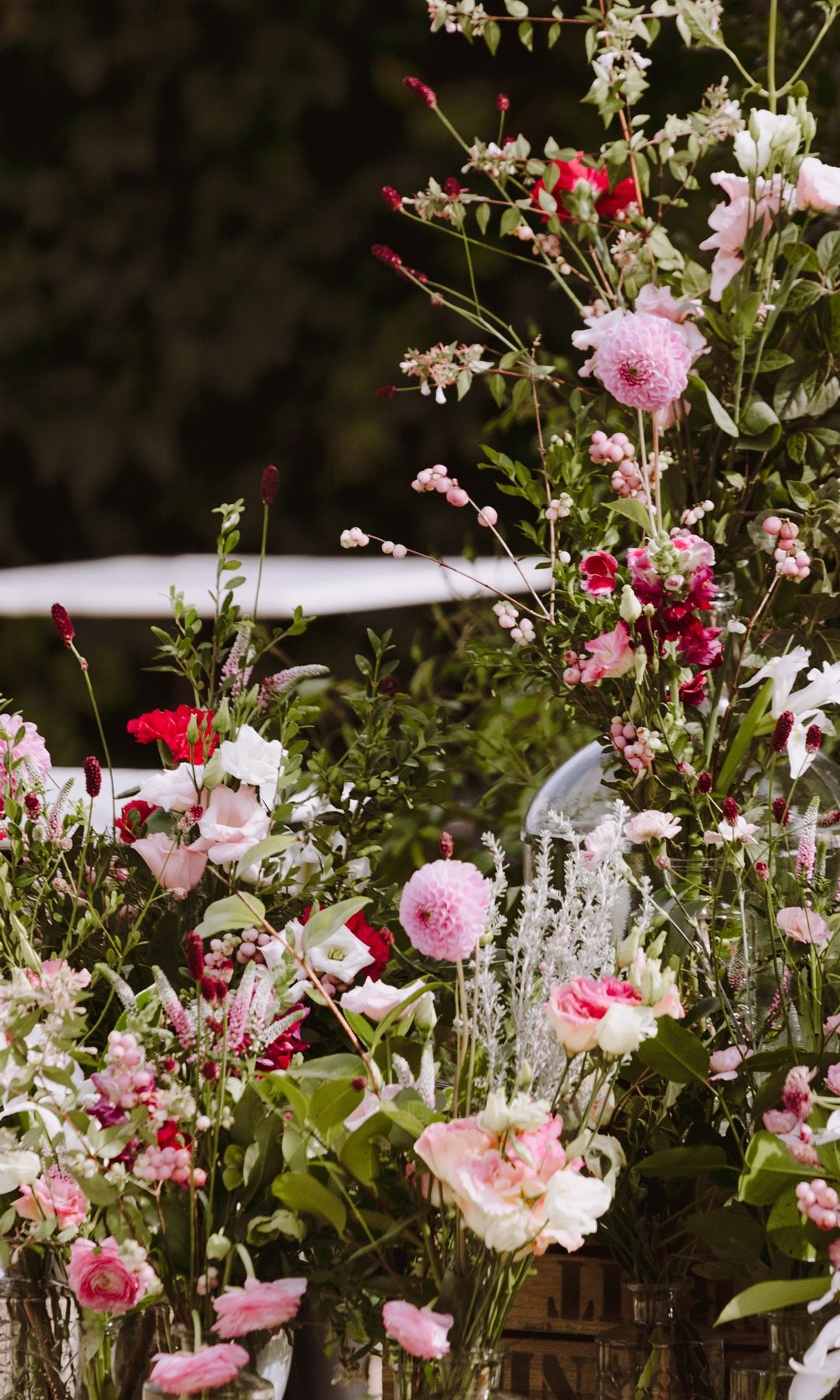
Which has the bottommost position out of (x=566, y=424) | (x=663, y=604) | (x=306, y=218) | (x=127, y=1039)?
(x=127, y=1039)

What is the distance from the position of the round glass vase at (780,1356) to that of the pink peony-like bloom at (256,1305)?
0.68 feet

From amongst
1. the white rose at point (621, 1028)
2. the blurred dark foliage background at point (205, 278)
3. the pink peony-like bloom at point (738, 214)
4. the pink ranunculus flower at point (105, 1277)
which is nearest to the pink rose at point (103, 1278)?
the pink ranunculus flower at point (105, 1277)

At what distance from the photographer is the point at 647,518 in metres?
0.84

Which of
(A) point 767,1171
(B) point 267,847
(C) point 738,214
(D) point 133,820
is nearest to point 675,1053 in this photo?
(A) point 767,1171

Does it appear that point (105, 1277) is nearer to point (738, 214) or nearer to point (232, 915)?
point (232, 915)

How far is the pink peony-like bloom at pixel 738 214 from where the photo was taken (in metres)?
0.89

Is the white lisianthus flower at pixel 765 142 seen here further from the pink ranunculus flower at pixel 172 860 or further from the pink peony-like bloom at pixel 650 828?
the pink ranunculus flower at pixel 172 860

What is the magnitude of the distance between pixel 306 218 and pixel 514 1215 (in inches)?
97.3

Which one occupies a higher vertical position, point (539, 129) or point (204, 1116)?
point (539, 129)

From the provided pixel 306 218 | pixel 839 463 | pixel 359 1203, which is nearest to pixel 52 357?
pixel 306 218

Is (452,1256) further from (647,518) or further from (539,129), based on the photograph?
(539,129)

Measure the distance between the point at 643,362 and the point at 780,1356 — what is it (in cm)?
49

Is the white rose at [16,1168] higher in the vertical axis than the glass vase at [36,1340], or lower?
higher

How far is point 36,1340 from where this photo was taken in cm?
73
